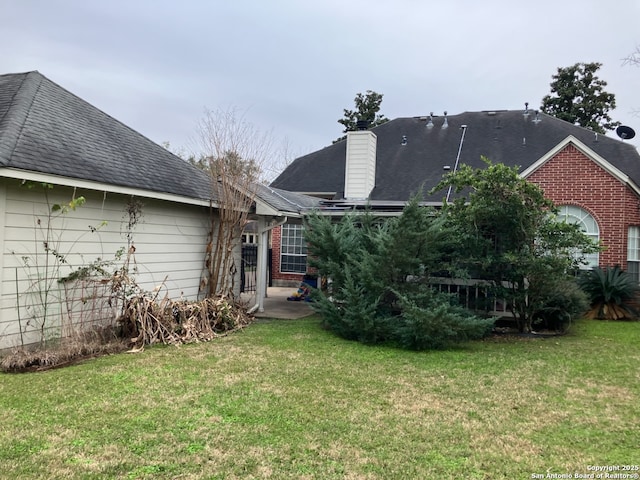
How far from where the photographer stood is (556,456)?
11.5 ft

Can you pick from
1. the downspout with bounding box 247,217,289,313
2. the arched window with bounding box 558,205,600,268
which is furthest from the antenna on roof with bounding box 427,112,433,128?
the downspout with bounding box 247,217,289,313

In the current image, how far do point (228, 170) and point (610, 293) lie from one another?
883cm

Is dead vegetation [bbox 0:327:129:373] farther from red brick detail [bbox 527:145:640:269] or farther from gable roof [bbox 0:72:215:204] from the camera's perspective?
red brick detail [bbox 527:145:640:269]

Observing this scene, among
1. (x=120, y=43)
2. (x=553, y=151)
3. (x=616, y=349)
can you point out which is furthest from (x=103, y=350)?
(x=553, y=151)

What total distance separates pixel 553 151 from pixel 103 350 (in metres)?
11.2

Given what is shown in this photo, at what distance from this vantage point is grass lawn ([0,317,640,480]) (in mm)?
3293

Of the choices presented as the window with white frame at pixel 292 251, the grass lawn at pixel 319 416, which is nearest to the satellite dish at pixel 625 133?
the grass lawn at pixel 319 416

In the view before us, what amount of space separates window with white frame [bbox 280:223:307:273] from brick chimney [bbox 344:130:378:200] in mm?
2488

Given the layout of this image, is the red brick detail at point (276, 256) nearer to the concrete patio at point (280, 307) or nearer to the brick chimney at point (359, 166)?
Result: the concrete patio at point (280, 307)

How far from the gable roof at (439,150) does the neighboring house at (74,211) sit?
26.3ft

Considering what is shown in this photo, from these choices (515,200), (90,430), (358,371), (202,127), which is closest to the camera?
(90,430)

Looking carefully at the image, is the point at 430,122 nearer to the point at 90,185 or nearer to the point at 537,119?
the point at 537,119

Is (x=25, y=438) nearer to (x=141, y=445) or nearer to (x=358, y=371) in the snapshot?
(x=141, y=445)

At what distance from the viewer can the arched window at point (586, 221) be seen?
11.6 meters
